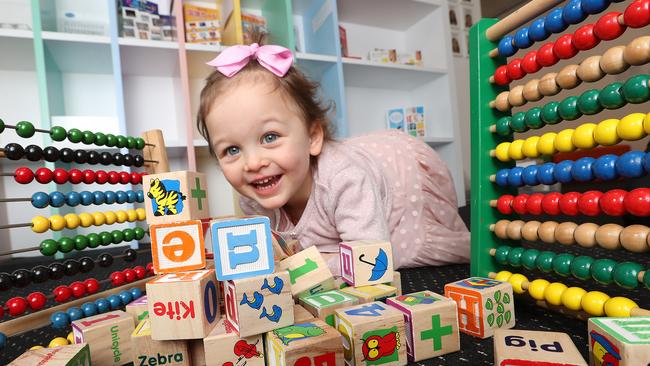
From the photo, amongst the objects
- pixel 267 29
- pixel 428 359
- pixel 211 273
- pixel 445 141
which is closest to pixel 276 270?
pixel 211 273

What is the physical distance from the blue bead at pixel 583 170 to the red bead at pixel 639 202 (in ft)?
0.23

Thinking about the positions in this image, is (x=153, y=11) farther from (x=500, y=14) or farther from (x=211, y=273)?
(x=500, y=14)

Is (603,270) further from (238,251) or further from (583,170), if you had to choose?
(238,251)

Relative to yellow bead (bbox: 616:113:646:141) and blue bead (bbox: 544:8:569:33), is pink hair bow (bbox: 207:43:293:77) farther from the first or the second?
yellow bead (bbox: 616:113:646:141)

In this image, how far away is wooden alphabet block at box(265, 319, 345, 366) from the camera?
47cm

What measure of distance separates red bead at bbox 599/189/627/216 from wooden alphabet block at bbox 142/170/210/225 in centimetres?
64

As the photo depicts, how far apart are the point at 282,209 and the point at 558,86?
81cm

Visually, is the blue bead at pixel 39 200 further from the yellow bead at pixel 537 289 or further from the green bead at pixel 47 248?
the yellow bead at pixel 537 289

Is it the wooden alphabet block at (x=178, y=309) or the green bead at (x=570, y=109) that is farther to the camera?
the green bead at (x=570, y=109)

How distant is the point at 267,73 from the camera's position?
3.39ft

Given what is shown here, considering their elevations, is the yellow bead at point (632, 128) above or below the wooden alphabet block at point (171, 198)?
above

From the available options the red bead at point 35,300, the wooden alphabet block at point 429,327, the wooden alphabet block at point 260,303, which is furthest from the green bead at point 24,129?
the wooden alphabet block at point 429,327

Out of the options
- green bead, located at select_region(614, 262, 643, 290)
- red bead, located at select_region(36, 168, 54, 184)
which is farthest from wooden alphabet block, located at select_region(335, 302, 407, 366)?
red bead, located at select_region(36, 168, 54, 184)

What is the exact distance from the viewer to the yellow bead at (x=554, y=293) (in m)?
0.65
